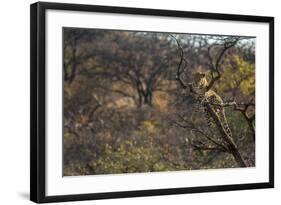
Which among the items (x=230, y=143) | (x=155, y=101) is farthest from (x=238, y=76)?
(x=155, y=101)

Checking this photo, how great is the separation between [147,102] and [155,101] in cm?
5

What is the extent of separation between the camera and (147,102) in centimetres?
457

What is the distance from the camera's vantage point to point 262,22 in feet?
15.9

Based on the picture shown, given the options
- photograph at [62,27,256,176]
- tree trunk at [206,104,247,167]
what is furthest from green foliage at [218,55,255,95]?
tree trunk at [206,104,247,167]

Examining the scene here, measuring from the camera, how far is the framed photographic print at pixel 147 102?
4188 mm

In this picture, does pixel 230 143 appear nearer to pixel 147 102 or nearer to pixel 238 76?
pixel 238 76

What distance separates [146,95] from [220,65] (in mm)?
563

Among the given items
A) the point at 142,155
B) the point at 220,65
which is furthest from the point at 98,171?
the point at 220,65

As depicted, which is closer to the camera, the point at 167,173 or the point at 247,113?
the point at 167,173

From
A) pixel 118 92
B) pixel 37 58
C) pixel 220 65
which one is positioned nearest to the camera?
pixel 37 58

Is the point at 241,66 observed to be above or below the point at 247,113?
above

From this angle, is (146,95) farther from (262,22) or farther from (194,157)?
(262,22)

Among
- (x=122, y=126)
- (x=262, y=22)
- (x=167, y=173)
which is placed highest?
(x=262, y=22)

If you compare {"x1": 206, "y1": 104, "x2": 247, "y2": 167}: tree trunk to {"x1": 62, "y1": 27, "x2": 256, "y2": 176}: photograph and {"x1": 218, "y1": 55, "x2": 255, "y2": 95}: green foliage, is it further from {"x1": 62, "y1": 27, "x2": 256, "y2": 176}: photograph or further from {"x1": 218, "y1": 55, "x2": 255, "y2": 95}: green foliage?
{"x1": 218, "y1": 55, "x2": 255, "y2": 95}: green foliage
